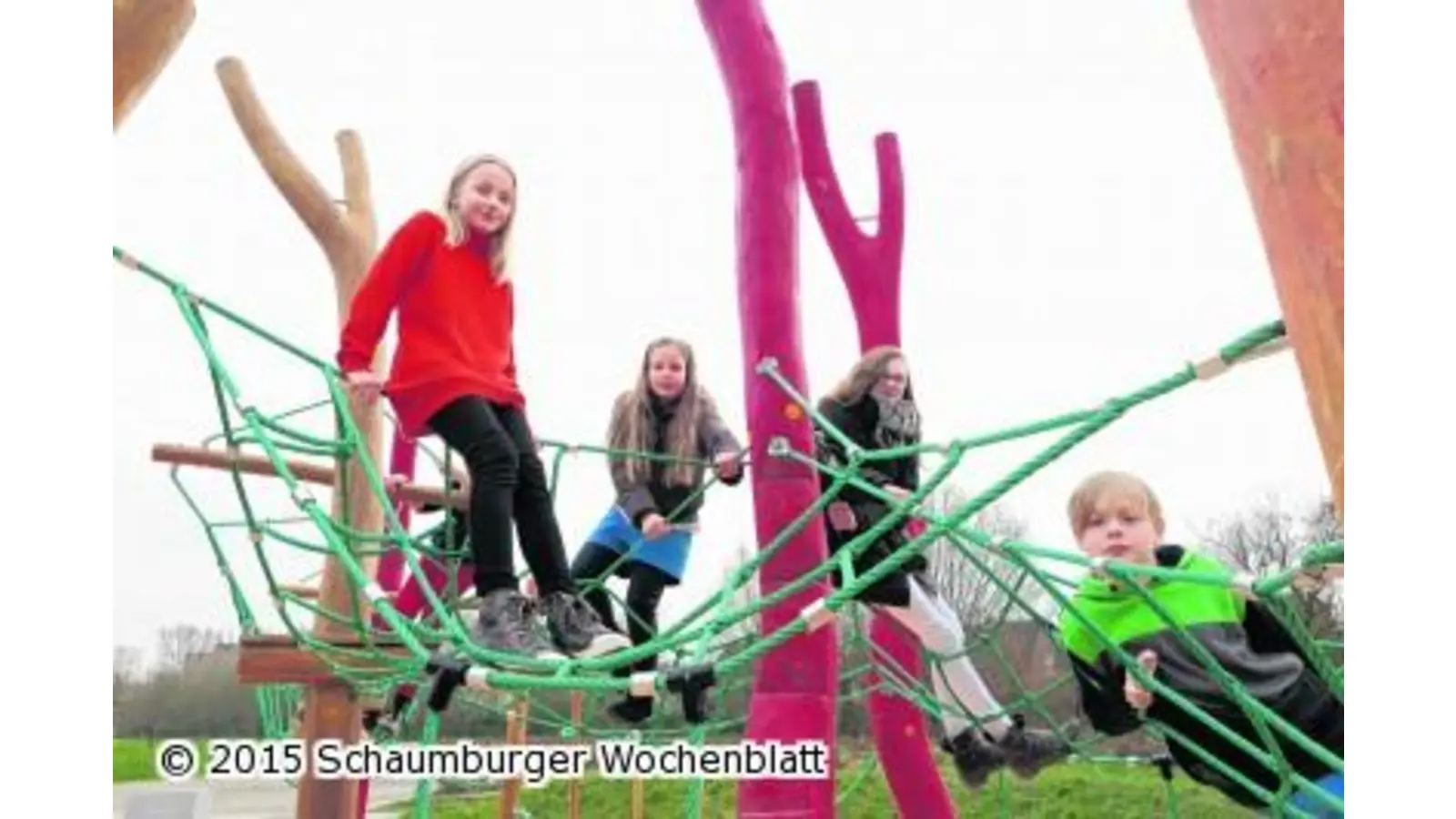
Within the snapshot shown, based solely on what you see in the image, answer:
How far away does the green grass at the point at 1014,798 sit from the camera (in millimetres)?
4402

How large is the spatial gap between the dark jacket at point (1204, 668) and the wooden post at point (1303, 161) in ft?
3.32

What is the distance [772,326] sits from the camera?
196cm

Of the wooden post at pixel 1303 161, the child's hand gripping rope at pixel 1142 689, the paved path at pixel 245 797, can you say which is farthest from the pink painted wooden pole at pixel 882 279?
the wooden post at pixel 1303 161

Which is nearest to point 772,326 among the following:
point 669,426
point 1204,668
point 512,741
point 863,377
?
point 863,377

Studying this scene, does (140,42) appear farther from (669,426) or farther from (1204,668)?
(1204,668)

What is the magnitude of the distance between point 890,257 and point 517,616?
1310mm

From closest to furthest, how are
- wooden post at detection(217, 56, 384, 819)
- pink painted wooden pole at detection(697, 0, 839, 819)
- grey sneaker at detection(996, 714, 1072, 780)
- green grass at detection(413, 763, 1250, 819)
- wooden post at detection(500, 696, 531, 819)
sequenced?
1. pink painted wooden pole at detection(697, 0, 839, 819)
2. grey sneaker at detection(996, 714, 1072, 780)
3. wooden post at detection(217, 56, 384, 819)
4. wooden post at detection(500, 696, 531, 819)
5. green grass at detection(413, 763, 1250, 819)

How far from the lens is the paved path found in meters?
1.95

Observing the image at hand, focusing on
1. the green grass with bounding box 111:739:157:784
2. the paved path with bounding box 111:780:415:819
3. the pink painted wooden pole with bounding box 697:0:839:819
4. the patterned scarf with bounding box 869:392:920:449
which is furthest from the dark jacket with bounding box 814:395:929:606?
the green grass with bounding box 111:739:157:784

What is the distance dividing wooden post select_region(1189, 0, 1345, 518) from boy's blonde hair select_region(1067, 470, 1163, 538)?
3.72ft

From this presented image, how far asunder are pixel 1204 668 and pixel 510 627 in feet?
2.65

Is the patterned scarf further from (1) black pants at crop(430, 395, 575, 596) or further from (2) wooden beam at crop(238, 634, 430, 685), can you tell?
(2) wooden beam at crop(238, 634, 430, 685)

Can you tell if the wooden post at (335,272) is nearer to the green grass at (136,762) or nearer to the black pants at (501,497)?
the green grass at (136,762)

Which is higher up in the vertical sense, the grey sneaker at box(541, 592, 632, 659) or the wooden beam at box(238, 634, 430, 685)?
the grey sneaker at box(541, 592, 632, 659)
